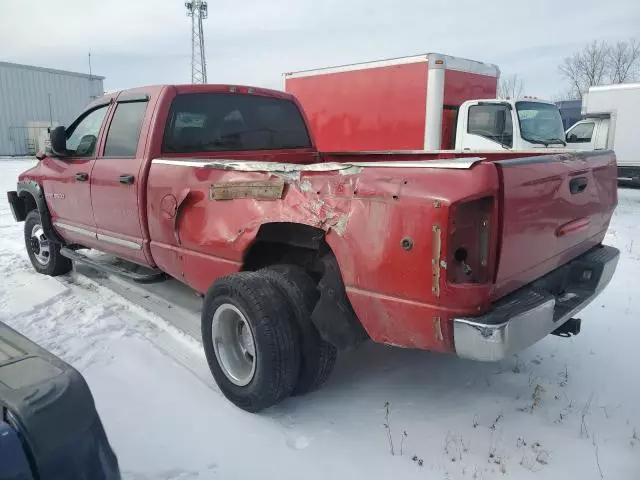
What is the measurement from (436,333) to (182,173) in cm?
203

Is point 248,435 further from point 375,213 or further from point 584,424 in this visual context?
point 584,424

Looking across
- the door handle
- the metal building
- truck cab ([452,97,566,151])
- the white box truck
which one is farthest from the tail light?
the metal building

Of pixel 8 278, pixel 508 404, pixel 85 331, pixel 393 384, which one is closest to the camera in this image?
pixel 508 404

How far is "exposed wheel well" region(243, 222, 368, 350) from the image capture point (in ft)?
8.88

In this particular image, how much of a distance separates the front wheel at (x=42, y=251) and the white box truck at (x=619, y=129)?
12572 millimetres

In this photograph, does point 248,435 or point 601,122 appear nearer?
point 248,435

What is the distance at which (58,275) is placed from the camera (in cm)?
577

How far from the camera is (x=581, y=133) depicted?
47.6 feet

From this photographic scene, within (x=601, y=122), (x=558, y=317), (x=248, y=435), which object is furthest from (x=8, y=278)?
(x=601, y=122)

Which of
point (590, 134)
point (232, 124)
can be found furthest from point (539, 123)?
point (232, 124)

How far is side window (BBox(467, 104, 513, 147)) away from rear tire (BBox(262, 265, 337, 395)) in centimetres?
730

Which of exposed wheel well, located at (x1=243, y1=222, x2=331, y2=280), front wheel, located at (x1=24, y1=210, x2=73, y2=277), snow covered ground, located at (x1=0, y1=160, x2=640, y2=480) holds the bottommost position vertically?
snow covered ground, located at (x1=0, y1=160, x2=640, y2=480)

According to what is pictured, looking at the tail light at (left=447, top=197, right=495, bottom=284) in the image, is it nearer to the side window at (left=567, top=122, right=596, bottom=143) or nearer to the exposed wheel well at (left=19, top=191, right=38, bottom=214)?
the exposed wheel well at (left=19, top=191, right=38, bottom=214)

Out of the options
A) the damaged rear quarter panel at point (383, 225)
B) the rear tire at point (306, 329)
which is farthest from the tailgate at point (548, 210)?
the rear tire at point (306, 329)
